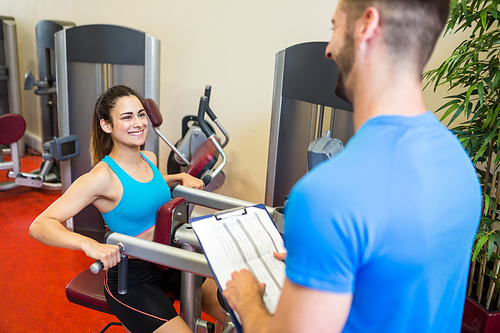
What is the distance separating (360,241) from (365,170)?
0.33 feet

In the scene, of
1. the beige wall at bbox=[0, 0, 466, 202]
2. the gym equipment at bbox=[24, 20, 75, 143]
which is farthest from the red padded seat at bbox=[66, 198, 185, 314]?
the gym equipment at bbox=[24, 20, 75, 143]

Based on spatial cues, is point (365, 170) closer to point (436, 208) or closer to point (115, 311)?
point (436, 208)

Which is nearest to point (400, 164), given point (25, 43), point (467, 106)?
point (467, 106)

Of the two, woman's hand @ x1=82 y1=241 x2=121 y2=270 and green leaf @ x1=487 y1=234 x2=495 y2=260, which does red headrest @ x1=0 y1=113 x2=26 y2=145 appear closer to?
woman's hand @ x1=82 y1=241 x2=121 y2=270

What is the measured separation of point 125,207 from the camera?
61.1 inches

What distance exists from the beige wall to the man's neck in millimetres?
1958

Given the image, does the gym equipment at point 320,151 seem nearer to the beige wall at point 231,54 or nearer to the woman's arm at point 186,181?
the woman's arm at point 186,181

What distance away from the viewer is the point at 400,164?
0.57 meters

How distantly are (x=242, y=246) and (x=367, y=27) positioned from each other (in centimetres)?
57

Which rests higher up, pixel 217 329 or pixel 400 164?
pixel 400 164

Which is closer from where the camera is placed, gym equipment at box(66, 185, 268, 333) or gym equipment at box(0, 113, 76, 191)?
gym equipment at box(66, 185, 268, 333)

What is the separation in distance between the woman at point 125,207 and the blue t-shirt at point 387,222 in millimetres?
826

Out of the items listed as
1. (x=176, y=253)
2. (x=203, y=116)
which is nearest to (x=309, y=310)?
(x=176, y=253)

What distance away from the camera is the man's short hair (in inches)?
23.1
